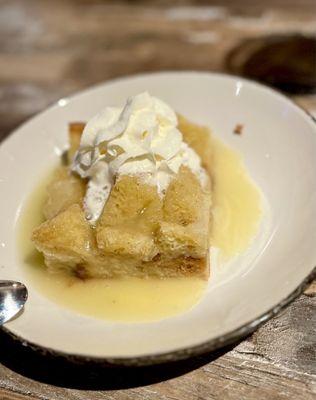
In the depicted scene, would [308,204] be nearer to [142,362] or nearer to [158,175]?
[158,175]

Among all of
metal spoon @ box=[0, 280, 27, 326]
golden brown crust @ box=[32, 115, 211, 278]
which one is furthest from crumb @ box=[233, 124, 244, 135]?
metal spoon @ box=[0, 280, 27, 326]

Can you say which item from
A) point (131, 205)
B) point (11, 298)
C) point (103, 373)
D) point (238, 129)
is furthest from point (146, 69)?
point (103, 373)

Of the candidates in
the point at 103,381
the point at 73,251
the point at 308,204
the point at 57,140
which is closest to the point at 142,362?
the point at 103,381

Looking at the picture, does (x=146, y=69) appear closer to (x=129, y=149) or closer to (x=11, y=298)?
(x=129, y=149)

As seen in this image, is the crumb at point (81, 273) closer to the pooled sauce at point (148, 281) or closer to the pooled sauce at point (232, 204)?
the pooled sauce at point (148, 281)

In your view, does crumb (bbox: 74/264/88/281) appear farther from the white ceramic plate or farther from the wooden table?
the wooden table

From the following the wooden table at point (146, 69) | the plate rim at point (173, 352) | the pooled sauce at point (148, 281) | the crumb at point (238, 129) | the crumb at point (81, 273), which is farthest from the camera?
the crumb at point (238, 129)

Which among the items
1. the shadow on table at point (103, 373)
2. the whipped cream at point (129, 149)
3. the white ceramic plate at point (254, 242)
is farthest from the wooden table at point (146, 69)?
the whipped cream at point (129, 149)
